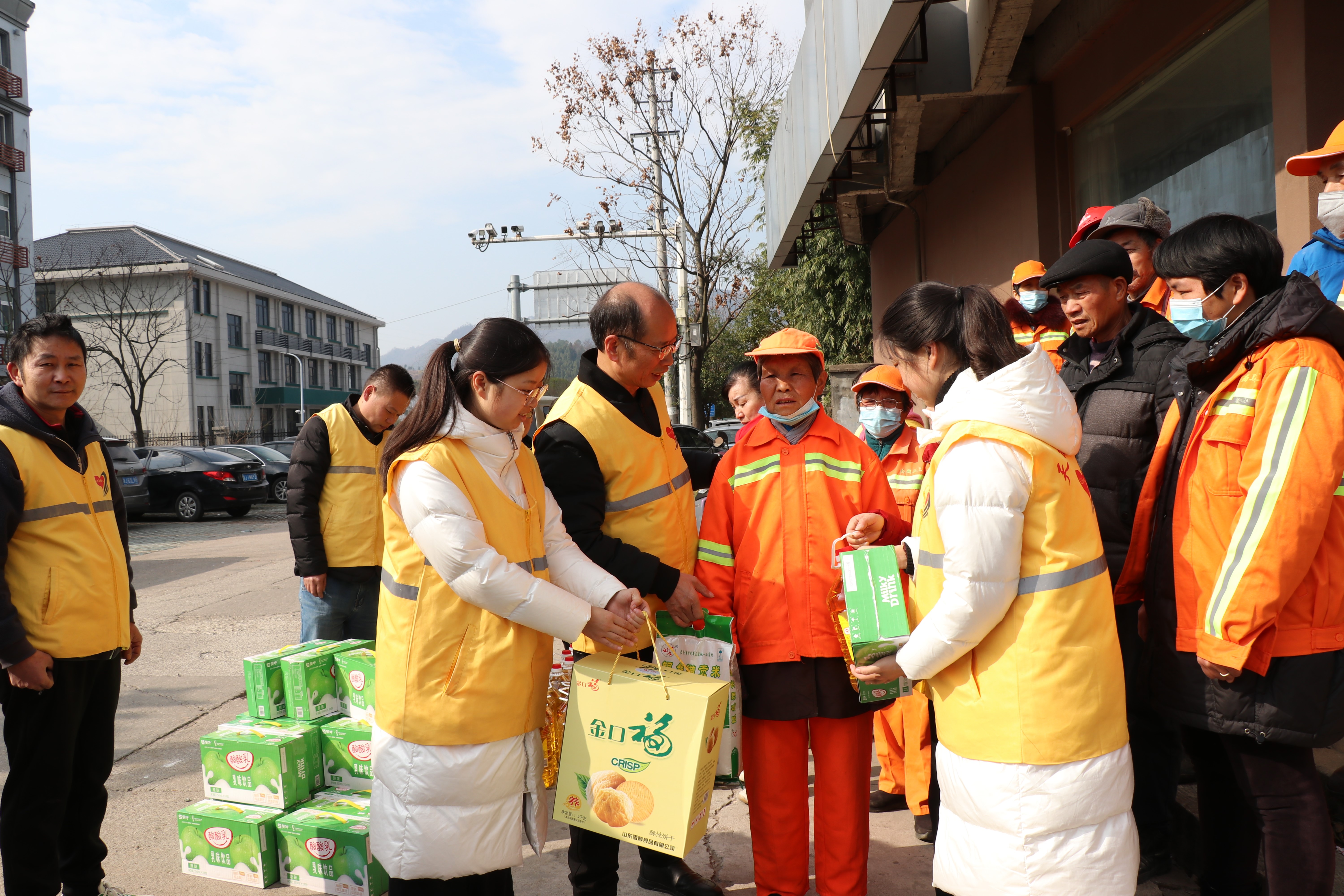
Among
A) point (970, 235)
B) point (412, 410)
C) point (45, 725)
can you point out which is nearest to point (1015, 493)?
point (412, 410)

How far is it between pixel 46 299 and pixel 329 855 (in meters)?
26.2

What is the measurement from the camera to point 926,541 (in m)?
2.24

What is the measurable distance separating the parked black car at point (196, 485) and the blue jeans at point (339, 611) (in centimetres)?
1452

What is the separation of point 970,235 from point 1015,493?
7.80 meters

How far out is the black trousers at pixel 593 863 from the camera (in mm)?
2928

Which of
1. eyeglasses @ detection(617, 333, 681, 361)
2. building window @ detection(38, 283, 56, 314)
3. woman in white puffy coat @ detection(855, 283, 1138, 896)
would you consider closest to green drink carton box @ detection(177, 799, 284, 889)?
eyeglasses @ detection(617, 333, 681, 361)

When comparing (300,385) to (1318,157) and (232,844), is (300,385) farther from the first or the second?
(1318,157)

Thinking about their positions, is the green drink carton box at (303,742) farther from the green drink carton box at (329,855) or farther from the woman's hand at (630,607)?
the woman's hand at (630,607)

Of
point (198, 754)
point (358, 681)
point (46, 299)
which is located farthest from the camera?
point (46, 299)

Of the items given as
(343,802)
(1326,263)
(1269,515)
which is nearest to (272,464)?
(343,802)

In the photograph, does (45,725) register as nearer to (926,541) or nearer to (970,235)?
(926,541)

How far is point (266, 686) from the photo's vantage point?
354cm

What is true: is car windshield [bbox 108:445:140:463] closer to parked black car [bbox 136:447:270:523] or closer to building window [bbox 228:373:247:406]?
parked black car [bbox 136:447:270:523]

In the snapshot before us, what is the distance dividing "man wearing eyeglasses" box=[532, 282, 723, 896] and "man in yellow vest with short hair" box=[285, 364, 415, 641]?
1852 mm
